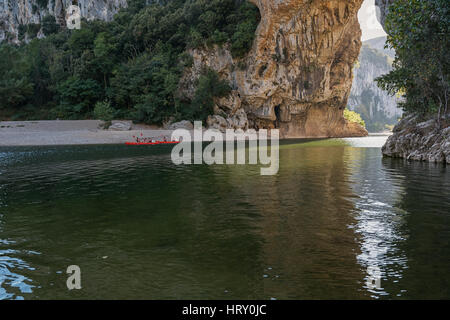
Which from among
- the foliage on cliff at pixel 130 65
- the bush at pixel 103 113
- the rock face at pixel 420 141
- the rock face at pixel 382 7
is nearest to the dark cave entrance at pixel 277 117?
the foliage on cliff at pixel 130 65

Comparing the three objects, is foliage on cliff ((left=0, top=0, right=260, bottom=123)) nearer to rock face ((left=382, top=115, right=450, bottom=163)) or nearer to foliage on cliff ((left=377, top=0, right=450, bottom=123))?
rock face ((left=382, top=115, right=450, bottom=163))

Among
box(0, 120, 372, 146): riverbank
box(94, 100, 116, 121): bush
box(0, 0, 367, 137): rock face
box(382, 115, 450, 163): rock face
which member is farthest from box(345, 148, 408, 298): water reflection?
box(94, 100, 116, 121): bush

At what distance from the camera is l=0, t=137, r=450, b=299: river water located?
217 inches

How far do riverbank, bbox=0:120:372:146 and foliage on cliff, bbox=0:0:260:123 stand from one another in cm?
721

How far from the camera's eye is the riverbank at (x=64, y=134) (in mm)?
47656

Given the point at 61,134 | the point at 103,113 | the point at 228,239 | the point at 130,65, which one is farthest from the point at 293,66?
the point at 228,239

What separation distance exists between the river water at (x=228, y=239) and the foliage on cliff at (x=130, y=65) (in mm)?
49542

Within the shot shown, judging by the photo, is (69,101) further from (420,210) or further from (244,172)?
(420,210)

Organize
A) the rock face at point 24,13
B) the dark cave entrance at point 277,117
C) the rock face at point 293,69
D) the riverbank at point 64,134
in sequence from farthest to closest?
the rock face at point 24,13, the dark cave entrance at point 277,117, the rock face at point 293,69, the riverbank at point 64,134

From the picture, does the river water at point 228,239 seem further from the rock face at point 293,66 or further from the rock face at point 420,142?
the rock face at point 293,66

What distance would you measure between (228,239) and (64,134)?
47654 millimetres

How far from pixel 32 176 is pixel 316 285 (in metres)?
17.2

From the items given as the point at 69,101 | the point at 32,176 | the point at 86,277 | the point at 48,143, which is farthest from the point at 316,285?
the point at 69,101

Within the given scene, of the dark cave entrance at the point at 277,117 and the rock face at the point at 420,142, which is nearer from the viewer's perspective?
the rock face at the point at 420,142
